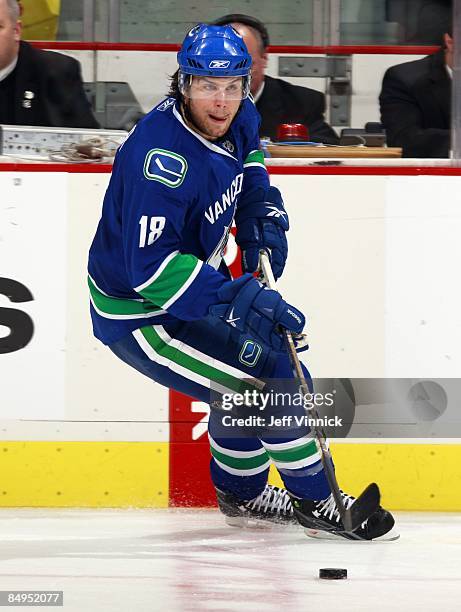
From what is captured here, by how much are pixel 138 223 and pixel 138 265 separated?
0.30ft

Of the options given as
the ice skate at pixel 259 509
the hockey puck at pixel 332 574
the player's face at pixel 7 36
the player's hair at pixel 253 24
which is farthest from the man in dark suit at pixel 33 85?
the hockey puck at pixel 332 574

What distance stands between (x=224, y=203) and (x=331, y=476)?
2.26ft

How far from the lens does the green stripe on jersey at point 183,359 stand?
10.7ft

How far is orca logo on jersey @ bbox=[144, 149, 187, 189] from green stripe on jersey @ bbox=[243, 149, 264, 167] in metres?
0.37

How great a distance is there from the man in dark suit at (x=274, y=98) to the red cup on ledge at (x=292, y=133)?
0.01 metres

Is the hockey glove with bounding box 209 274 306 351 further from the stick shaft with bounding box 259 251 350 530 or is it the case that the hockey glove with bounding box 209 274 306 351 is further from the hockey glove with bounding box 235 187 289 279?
the hockey glove with bounding box 235 187 289 279

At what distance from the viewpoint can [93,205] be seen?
3.71 meters

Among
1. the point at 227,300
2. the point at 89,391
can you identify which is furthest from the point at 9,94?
the point at 227,300

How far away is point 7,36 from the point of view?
150 inches

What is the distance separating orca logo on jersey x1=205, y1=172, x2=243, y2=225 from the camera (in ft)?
10.4

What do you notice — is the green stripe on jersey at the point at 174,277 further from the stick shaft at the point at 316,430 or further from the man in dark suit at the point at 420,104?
the man in dark suit at the point at 420,104

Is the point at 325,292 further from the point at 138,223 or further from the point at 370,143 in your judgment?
the point at 138,223

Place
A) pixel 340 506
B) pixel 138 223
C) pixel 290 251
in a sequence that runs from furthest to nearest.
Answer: pixel 290 251
pixel 340 506
pixel 138 223

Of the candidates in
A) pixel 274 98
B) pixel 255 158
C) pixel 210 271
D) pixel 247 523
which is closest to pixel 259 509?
pixel 247 523
